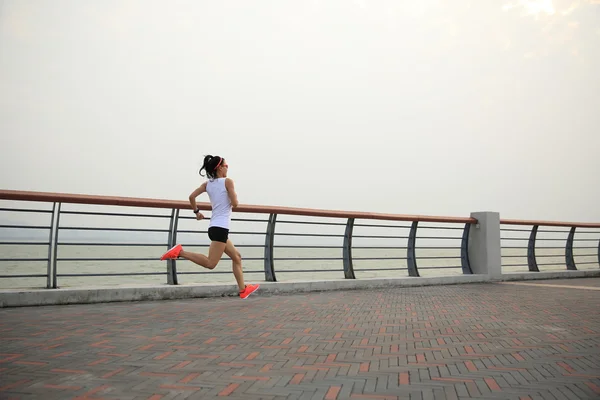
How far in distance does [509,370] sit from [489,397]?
747 mm

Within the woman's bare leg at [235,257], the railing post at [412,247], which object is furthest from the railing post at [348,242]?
the woman's bare leg at [235,257]

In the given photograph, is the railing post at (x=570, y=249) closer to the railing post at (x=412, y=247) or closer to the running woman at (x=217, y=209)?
the railing post at (x=412, y=247)

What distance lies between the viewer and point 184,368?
3668 millimetres

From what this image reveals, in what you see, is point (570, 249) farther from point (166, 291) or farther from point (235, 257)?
point (166, 291)

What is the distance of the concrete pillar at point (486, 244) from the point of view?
439 inches

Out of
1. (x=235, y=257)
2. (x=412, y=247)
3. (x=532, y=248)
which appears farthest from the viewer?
(x=532, y=248)

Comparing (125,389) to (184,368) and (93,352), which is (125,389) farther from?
(93,352)

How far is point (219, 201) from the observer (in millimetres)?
6727

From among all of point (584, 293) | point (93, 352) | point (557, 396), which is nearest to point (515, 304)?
point (584, 293)

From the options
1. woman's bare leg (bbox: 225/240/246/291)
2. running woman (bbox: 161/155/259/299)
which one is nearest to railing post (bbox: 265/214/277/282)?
woman's bare leg (bbox: 225/240/246/291)

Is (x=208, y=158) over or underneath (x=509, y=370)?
over

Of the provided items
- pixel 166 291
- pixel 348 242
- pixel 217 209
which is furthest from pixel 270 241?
pixel 217 209

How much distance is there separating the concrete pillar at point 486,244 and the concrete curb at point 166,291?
876mm

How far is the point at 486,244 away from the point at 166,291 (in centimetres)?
716
